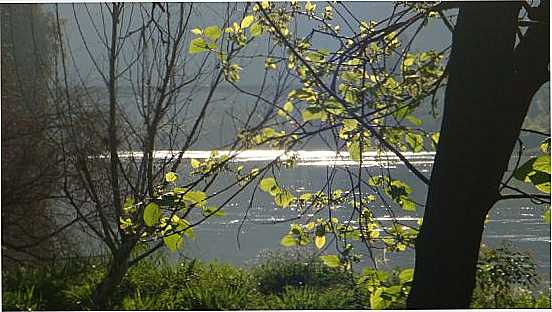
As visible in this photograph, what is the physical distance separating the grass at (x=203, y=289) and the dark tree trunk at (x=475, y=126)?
129cm

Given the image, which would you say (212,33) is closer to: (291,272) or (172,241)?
(172,241)

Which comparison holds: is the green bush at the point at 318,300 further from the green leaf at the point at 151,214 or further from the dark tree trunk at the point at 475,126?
the green leaf at the point at 151,214

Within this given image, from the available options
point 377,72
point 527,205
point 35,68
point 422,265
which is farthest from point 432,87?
point 35,68

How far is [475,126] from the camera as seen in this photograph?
1673 mm

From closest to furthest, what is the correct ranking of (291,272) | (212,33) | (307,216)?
(212,33) → (307,216) → (291,272)

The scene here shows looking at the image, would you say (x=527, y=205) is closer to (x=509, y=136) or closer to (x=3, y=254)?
(x=509, y=136)

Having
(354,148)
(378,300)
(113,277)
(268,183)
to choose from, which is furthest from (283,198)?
(113,277)

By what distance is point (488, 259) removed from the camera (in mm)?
3053

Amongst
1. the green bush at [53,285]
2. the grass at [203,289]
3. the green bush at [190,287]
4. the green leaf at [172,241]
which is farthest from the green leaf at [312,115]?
the green bush at [53,285]

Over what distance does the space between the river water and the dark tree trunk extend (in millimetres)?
558

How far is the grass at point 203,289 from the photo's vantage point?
304 cm

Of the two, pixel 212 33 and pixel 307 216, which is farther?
pixel 307 216

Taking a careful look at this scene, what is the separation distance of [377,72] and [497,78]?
1.56ft

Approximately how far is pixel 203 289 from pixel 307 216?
2.72ft
